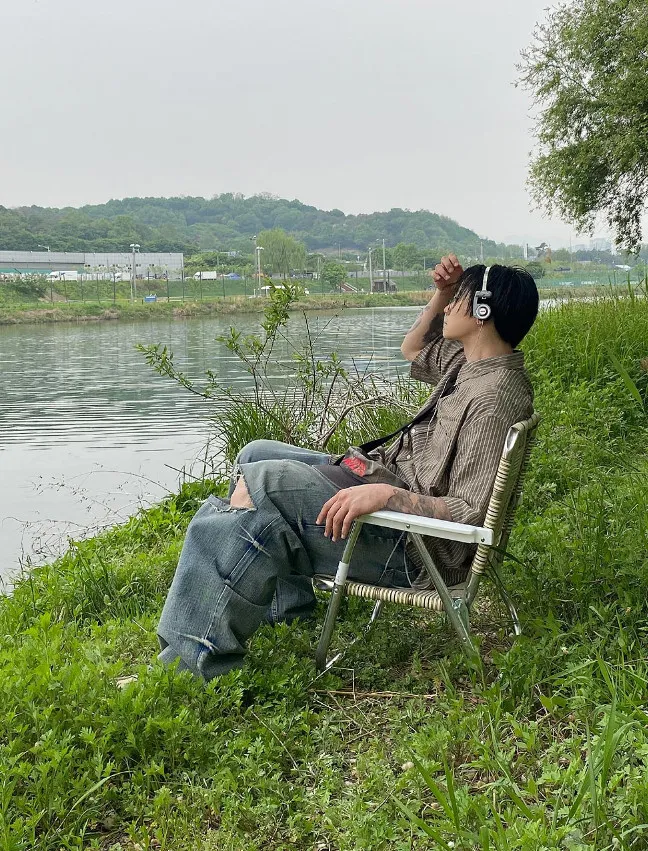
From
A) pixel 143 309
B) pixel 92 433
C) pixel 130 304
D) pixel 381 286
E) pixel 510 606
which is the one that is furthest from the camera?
pixel 130 304

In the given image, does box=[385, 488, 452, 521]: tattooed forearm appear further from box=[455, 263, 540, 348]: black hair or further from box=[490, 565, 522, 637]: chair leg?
box=[455, 263, 540, 348]: black hair

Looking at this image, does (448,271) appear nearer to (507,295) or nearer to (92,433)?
(507,295)

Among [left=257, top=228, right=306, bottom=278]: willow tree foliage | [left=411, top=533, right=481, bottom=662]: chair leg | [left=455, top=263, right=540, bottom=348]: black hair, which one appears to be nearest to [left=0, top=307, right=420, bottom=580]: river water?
[left=455, top=263, right=540, bottom=348]: black hair

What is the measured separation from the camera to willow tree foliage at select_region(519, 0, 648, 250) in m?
13.6

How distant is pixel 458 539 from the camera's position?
93.3 inches

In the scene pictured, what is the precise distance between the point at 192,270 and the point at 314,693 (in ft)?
268

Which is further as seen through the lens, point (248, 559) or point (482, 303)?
point (482, 303)

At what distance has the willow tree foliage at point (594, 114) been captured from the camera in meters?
13.6

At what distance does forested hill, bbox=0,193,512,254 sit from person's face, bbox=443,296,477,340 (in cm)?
7541

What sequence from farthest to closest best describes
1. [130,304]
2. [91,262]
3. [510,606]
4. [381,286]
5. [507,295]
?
1. [91,262]
2. [130,304]
3. [381,286]
4. [510,606]
5. [507,295]

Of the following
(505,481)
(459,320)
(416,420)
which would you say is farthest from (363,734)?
(459,320)

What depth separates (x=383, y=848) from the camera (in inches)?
75.4

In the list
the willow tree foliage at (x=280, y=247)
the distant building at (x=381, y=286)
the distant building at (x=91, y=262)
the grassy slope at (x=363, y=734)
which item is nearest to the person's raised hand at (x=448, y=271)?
the grassy slope at (x=363, y=734)

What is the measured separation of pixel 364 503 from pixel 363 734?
0.63 m
